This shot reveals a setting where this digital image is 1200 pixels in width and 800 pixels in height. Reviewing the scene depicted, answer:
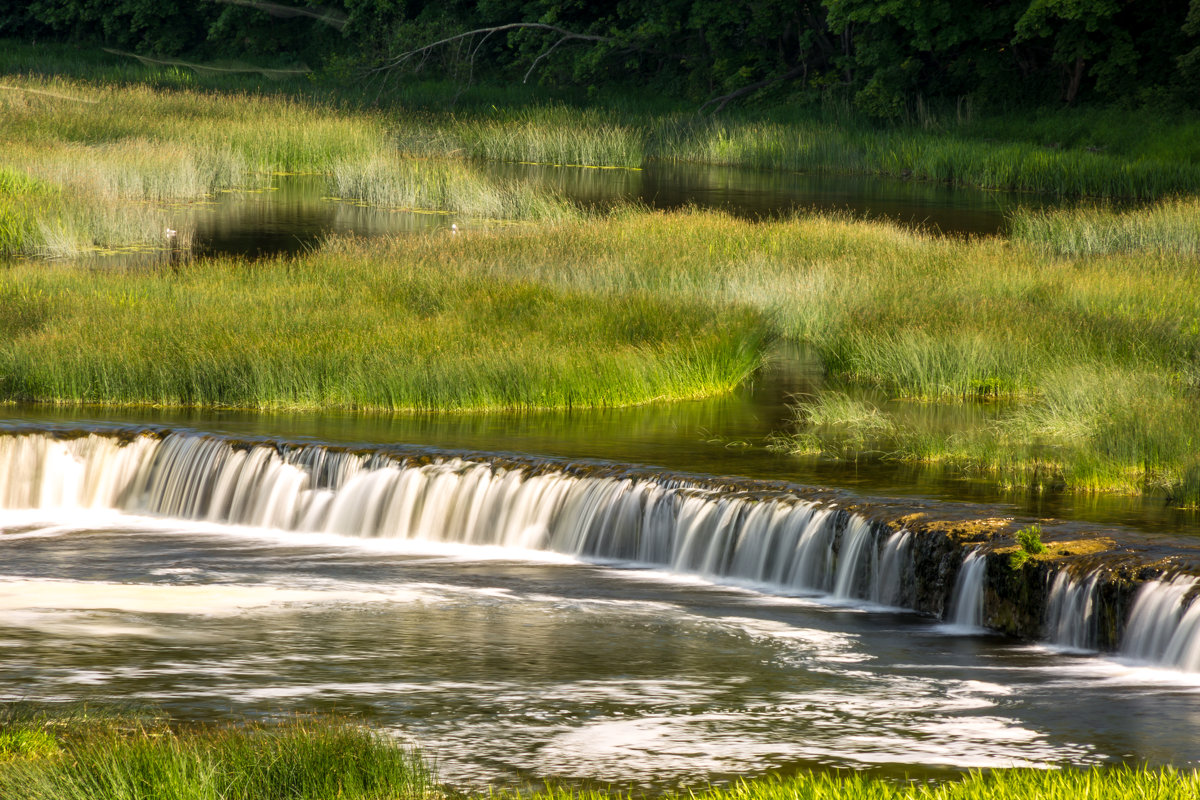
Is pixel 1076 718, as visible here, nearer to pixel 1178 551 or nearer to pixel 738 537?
pixel 1178 551

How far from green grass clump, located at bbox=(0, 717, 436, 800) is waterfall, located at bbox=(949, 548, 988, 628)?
15.3ft

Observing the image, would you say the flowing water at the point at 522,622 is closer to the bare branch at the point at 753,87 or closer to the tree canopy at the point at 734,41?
the tree canopy at the point at 734,41

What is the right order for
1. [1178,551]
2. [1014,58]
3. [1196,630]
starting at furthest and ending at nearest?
[1014,58]
[1178,551]
[1196,630]

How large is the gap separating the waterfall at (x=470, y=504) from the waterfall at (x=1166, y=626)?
1.75 m

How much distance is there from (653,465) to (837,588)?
2.61 metres

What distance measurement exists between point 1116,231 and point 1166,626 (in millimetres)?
16315

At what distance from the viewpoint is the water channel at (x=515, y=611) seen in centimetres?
816

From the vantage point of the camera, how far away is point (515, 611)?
35.6 feet

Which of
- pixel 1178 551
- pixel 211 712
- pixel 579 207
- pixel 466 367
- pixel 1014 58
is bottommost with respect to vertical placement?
pixel 211 712

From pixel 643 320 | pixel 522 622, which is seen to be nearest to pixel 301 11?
pixel 643 320

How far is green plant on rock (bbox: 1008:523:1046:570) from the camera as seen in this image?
1058 cm

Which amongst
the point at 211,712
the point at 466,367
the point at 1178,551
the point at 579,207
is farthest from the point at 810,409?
the point at 579,207

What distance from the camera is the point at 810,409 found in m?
15.5

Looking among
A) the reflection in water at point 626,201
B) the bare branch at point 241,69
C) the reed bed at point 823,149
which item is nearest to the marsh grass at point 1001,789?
the reflection in water at point 626,201
